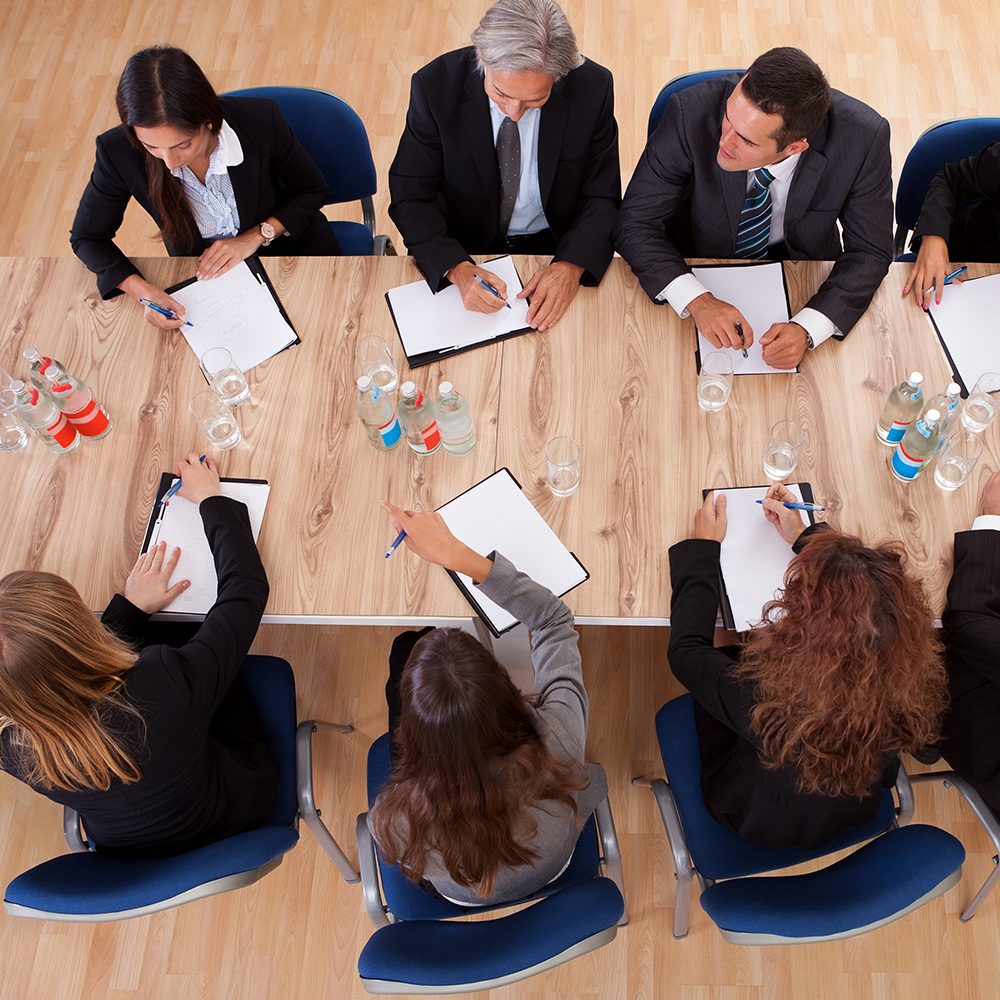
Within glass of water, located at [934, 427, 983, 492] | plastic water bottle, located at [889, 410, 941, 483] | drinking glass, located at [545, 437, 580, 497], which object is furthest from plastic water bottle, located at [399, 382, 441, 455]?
glass of water, located at [934, 427, 983, 492]

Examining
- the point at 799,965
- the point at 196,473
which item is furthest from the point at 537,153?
the point at 799,965

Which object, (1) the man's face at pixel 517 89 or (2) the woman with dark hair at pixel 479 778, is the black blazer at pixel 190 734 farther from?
(1) the man's face at pixel 517 89

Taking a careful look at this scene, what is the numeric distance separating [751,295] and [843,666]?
1.11m

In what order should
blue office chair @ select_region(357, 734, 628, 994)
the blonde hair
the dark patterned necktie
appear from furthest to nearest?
the dark patterned necktie → the blonde hair → blue office chair @ select_region(357, 734, 628, 994)

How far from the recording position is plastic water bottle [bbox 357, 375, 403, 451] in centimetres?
208

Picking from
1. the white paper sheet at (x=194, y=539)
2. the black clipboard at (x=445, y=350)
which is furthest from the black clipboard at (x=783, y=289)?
the white paper sheet at (x=194, y=539)

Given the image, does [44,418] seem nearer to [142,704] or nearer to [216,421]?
[216,421]

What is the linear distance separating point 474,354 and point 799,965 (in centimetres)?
187

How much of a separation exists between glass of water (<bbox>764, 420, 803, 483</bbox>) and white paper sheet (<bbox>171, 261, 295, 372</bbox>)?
4.06 feet

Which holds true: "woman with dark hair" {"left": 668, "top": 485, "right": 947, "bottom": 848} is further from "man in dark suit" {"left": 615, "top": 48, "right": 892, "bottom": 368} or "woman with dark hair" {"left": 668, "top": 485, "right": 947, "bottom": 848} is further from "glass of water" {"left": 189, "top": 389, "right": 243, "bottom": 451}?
"glass of water" {"left": 189, "top": 389, "right": 243, "bottom": 451}

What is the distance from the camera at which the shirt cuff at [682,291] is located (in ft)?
7.38

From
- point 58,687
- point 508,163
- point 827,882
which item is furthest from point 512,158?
point 827,882

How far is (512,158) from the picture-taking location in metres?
2.59

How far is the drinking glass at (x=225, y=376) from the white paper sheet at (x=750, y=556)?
119 centimetres
